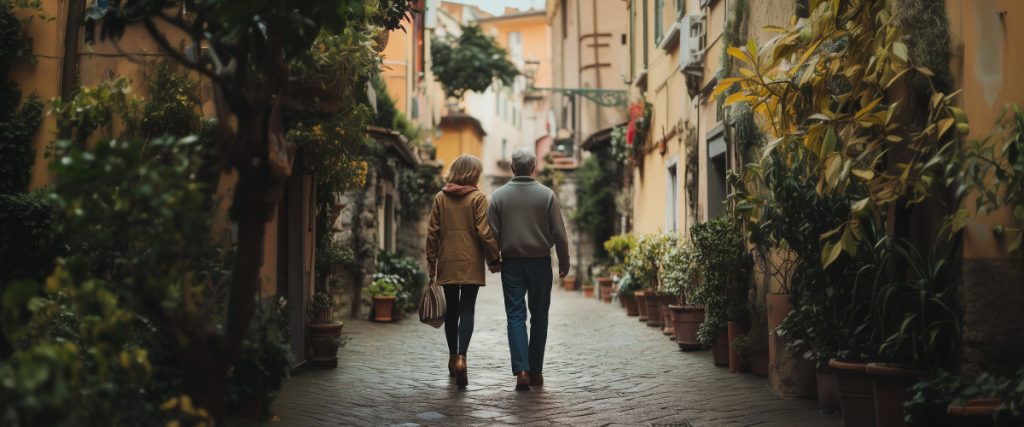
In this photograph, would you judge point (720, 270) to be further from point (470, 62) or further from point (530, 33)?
point (530, 33)

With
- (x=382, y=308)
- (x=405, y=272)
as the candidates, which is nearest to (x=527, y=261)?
(x=382, y=308)

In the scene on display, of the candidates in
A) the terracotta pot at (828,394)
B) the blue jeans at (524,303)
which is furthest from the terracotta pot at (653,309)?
the terracotta pot at (828,394)

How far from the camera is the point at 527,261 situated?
7824mm

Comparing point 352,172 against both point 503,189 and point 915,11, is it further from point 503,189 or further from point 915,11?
point 915,11

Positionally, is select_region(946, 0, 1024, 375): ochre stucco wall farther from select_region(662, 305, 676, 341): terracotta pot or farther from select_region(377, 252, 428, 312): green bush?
select_region(377, 252, 428, 312): green bush

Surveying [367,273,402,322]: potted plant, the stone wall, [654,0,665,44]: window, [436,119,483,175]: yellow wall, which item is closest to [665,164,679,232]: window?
[654,0,665,44]: window

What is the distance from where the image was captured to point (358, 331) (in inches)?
517

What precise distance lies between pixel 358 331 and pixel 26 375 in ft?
34.2

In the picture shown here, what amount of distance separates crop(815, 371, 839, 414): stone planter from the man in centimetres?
191

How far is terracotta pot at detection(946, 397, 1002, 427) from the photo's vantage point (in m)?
4.67

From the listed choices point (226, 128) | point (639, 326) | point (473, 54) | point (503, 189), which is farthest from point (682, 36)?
point (473, 54)

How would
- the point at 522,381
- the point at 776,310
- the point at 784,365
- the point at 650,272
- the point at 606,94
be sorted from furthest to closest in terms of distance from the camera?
the point at 606,94 < the point at 650,272 < the point at 522,381 < the point at 776,310 < the point at 784,365

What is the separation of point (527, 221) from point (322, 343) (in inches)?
90.3

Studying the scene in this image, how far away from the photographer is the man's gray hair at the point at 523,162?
806cm
